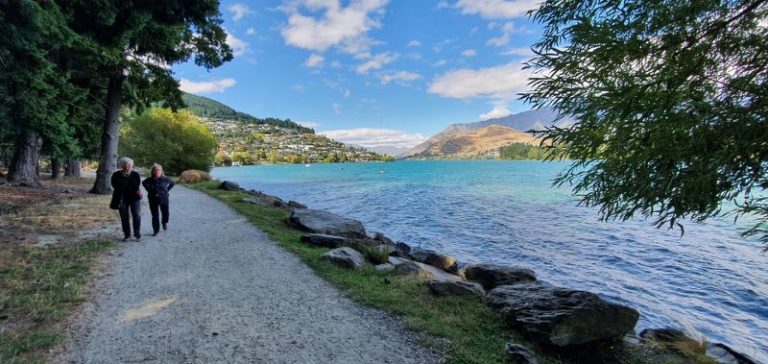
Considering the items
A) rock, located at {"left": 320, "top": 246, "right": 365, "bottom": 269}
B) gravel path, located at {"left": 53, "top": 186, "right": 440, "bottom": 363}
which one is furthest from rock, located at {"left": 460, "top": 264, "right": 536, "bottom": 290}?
gravel path, located at {"left": 53, "top": 186, "right": 440, "bottom": 363}

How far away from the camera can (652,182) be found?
3971 millimetres

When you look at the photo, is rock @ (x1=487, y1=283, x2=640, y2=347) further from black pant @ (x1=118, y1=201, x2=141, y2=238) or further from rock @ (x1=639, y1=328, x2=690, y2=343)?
black pant @ (x1=118, y1=201, x2=141, y2=238)

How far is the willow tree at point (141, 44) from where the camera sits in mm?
13735

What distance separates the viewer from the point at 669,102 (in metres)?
3.74

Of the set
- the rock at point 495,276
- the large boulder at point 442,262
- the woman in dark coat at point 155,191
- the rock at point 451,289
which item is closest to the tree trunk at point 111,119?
the woman in dark coat at point 155,191

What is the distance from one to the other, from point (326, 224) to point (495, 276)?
247 inches

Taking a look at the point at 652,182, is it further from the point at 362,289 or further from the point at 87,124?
the point at 87,124

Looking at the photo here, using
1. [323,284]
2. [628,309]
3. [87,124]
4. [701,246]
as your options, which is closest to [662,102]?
[628,309]

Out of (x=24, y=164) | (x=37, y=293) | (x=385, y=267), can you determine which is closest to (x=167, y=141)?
(x=24, y=164)

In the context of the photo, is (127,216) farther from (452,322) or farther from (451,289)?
(452,322)

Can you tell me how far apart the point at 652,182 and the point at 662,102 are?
87 centimetres

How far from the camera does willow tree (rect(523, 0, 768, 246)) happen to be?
3.55 metres

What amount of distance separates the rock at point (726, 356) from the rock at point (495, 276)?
3.58 metres

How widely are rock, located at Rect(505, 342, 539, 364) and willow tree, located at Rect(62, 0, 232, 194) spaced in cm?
1594
